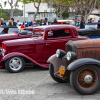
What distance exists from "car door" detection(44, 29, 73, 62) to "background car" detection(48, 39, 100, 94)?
2403mm

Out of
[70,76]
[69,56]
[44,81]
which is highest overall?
[69,56]

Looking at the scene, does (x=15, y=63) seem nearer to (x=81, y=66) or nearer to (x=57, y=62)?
(x=57, y=62)

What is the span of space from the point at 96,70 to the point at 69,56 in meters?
0.69

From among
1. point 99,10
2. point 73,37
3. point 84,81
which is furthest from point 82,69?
point 99,10

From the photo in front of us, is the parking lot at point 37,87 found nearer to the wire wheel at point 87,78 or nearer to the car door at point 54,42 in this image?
the wire wheel at point 87,78

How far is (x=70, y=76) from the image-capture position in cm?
562

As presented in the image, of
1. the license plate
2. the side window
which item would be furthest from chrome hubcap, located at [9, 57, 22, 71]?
the license plate

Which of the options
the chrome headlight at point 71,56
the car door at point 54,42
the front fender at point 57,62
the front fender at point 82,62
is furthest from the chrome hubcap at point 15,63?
the front fender at point 82,62

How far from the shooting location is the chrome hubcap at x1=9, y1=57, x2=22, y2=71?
8.48 meters

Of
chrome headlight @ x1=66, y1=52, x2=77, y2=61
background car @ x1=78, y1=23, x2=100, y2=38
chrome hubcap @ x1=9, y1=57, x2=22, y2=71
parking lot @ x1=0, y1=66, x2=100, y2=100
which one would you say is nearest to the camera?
parking lot @ x1=0, y1=66, x2=100, y2=100

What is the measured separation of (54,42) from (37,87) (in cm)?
284

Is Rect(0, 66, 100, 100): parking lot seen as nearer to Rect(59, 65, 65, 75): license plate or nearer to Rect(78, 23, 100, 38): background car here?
Rect(59, 65, 65, 75): license plate

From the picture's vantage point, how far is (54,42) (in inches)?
351

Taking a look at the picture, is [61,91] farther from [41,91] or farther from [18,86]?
[18,86]
